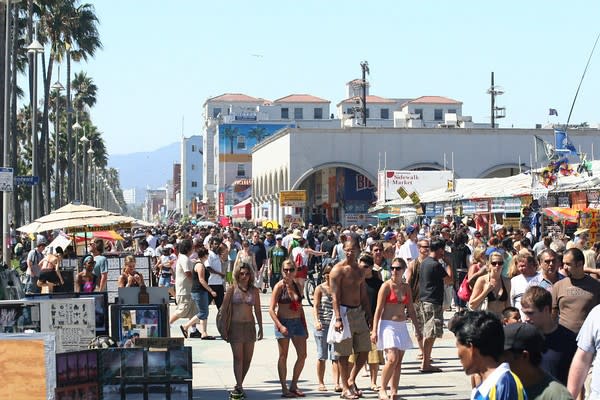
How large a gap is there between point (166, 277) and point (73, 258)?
4987 millimetres

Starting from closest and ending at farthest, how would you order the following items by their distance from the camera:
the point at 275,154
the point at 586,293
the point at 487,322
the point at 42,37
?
the point at 487,322, the point at 586,293, the point at 42,37, the point at 275,154

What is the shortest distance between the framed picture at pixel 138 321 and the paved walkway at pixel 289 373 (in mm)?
993

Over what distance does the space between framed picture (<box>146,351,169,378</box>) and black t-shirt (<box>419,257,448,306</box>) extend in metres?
6.96

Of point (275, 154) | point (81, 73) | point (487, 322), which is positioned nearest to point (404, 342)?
point (487, 322)

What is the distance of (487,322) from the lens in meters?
5.51

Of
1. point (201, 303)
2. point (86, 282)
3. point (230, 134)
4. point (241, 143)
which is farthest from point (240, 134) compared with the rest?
point (86, 282)

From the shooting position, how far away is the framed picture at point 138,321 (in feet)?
41.1

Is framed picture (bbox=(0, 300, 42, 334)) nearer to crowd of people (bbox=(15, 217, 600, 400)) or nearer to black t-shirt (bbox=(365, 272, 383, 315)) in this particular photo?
crowd of people (bbox=(15, 217, 600, 400))

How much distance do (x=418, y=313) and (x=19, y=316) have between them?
698 centimetres

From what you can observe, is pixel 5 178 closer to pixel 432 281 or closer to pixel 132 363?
pixel 432 281

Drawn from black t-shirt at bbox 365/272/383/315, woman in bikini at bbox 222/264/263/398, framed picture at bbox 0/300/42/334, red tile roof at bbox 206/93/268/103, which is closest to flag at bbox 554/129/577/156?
black t-shirt at bbox 365/272/383/315

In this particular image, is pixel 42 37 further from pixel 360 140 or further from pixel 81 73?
pixel 81 73

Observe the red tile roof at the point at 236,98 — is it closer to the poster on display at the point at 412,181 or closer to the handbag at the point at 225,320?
the poster on display at the point at 412,181

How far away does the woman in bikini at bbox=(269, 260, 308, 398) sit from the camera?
1334 centimetres
